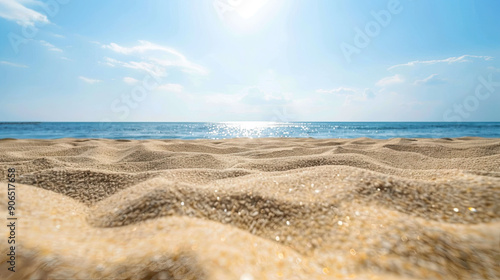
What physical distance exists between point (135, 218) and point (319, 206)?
0.88m

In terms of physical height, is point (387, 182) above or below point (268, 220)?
above

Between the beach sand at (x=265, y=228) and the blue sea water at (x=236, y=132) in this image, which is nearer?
the beach sand at (x=265, y=228)

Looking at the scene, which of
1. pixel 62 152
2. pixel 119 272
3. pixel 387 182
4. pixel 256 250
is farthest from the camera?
pixel 62 152

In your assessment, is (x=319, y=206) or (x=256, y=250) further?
(x=319, y=206)

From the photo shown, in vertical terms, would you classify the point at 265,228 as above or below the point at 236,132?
above

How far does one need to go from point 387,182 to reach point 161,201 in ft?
4.07

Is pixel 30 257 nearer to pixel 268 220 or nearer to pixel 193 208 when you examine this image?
pixel 193 208

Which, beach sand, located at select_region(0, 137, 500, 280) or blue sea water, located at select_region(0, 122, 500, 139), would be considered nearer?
beach sand, located at select_region(0, 137, 500, 280)

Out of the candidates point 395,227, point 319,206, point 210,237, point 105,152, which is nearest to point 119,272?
point 210,237

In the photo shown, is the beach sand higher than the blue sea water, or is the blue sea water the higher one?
the beach sand

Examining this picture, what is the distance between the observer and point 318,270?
76 cm

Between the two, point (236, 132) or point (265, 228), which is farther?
point (236, 132)

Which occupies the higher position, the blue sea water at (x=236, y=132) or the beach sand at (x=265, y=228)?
the beach sand at (x=265, y=228)

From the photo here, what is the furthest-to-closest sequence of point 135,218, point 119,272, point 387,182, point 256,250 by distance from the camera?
point 387,182
point 135,218
point 256,250
point 119,272
